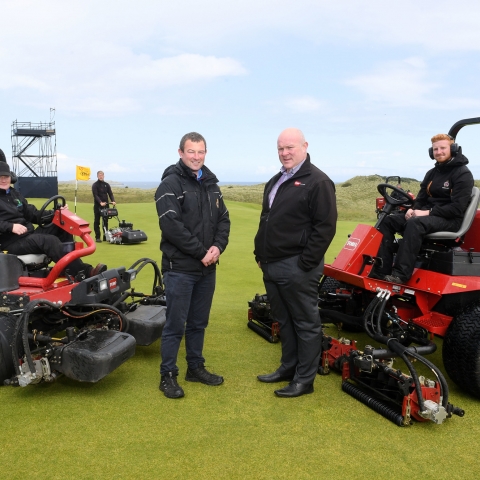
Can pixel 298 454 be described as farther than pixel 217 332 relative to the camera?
No

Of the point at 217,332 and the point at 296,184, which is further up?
the point at 296,184

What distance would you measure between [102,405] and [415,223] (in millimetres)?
2677

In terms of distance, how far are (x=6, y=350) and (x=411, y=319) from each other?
3.08m

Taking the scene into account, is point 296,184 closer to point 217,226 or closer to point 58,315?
point 217,226

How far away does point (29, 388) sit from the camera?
3.56 metres

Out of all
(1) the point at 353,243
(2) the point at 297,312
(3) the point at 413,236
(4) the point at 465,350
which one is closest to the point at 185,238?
(2) the point at 297,312

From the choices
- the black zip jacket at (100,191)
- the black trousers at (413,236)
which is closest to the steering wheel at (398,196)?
the black trousers at (413,236)

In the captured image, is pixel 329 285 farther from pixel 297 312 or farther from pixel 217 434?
pixel 217 434

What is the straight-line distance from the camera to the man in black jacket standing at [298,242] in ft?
11.1

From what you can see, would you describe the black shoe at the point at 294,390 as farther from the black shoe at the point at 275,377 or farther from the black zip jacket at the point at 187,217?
the black zip jacket at the point at 187,217

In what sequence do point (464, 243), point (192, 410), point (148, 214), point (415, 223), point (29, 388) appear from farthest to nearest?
point (148, 214)
point (464, 243)
point (415, 223)
point (29, 388)
point (192, 410)

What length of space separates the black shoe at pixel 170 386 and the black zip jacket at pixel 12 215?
1804 mm

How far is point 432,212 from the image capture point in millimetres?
4113

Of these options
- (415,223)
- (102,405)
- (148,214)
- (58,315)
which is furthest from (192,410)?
(148,214)
